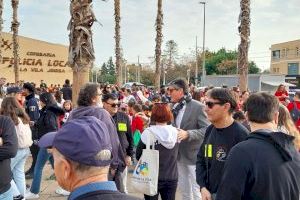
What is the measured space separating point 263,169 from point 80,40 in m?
5.55

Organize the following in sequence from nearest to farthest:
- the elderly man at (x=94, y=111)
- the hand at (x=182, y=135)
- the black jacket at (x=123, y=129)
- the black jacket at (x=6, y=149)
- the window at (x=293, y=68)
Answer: the black jacket at (x=6, y=149), the elderly man at (x=94, y=111), the hand at (x=182, y=135), the black jacket at (x=123, y=129), the window at (x=293, y=68)

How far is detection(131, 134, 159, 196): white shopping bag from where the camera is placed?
208 inches

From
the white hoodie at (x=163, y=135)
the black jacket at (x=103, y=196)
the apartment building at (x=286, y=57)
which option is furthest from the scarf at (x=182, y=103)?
the apartment building at (x=286, y=57)

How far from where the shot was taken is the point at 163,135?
5.43 m

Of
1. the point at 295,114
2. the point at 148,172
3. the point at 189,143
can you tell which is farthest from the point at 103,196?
the point at 295,114

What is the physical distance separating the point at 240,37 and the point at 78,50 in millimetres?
10293

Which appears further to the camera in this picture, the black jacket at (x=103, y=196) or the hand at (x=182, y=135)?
the hand at (x=182, y=135)

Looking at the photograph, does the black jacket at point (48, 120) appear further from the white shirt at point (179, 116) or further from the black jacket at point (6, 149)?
the black jacket at point (6, 149)

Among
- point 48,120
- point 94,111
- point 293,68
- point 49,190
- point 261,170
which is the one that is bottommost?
point 49,190

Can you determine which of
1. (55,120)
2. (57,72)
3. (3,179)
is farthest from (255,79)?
(3,179)

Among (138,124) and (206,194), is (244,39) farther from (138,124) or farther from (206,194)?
(206,194)

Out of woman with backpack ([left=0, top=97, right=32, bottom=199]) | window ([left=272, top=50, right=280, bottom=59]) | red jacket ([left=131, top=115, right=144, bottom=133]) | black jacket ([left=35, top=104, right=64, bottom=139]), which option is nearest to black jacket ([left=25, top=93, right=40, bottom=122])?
black jacket ([left=35, top=104, right=64, bottom=139])

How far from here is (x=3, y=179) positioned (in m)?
4.48

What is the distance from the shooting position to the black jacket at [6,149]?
4480 mm
